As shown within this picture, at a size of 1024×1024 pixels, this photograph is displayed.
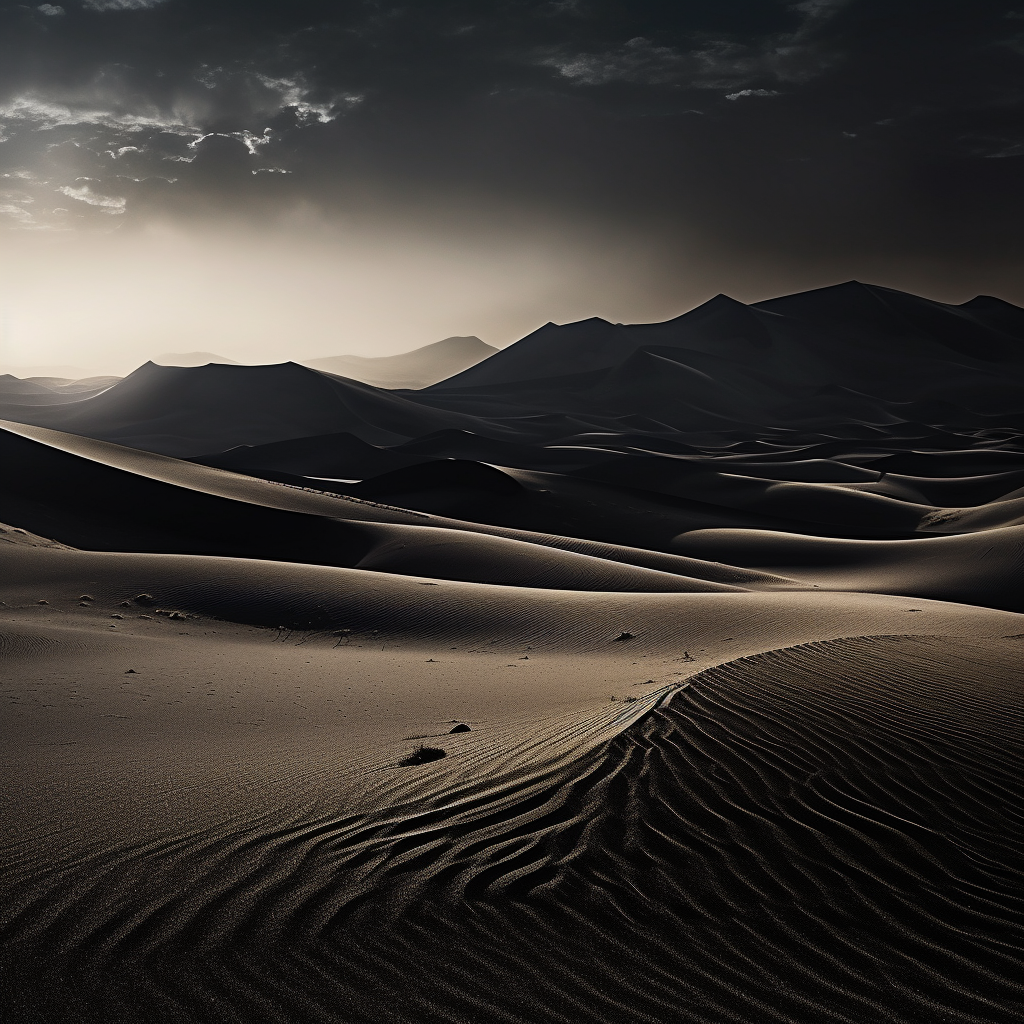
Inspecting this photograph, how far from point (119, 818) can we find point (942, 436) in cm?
10230

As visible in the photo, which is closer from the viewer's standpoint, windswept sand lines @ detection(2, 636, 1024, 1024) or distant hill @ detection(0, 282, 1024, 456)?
windswept sand lines @ detection(2, 636, 1024, 1024)

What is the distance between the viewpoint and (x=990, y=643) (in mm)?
9727

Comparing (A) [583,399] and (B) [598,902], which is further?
(A) [583,399]

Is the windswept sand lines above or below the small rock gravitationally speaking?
above

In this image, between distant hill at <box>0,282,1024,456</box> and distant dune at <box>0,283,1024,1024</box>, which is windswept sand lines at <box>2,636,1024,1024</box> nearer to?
distant dune at <box>0,283,1024,1024</box>

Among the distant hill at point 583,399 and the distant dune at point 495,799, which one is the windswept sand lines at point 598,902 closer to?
the distant dune at point 495,799

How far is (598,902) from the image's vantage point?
3281 millimetres

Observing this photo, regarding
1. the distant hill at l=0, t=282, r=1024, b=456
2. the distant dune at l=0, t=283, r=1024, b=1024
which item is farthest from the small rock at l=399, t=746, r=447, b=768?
the distant hill at l=0, t=282, r=1024, b=456

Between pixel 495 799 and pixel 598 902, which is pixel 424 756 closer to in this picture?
pixel 495 799

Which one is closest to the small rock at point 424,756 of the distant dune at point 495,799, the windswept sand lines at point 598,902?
the distant dune at point 495,799

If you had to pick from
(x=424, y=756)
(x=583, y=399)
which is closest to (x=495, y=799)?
(x=424, y=756)

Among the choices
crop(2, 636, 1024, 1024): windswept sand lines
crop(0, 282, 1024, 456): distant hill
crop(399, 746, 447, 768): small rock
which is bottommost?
crop(399, 746, 447, 768): small rock

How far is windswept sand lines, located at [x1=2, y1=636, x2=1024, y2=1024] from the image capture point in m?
2.72

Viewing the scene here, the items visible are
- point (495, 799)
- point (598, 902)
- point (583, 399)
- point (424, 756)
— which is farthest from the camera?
point (583, 399)
